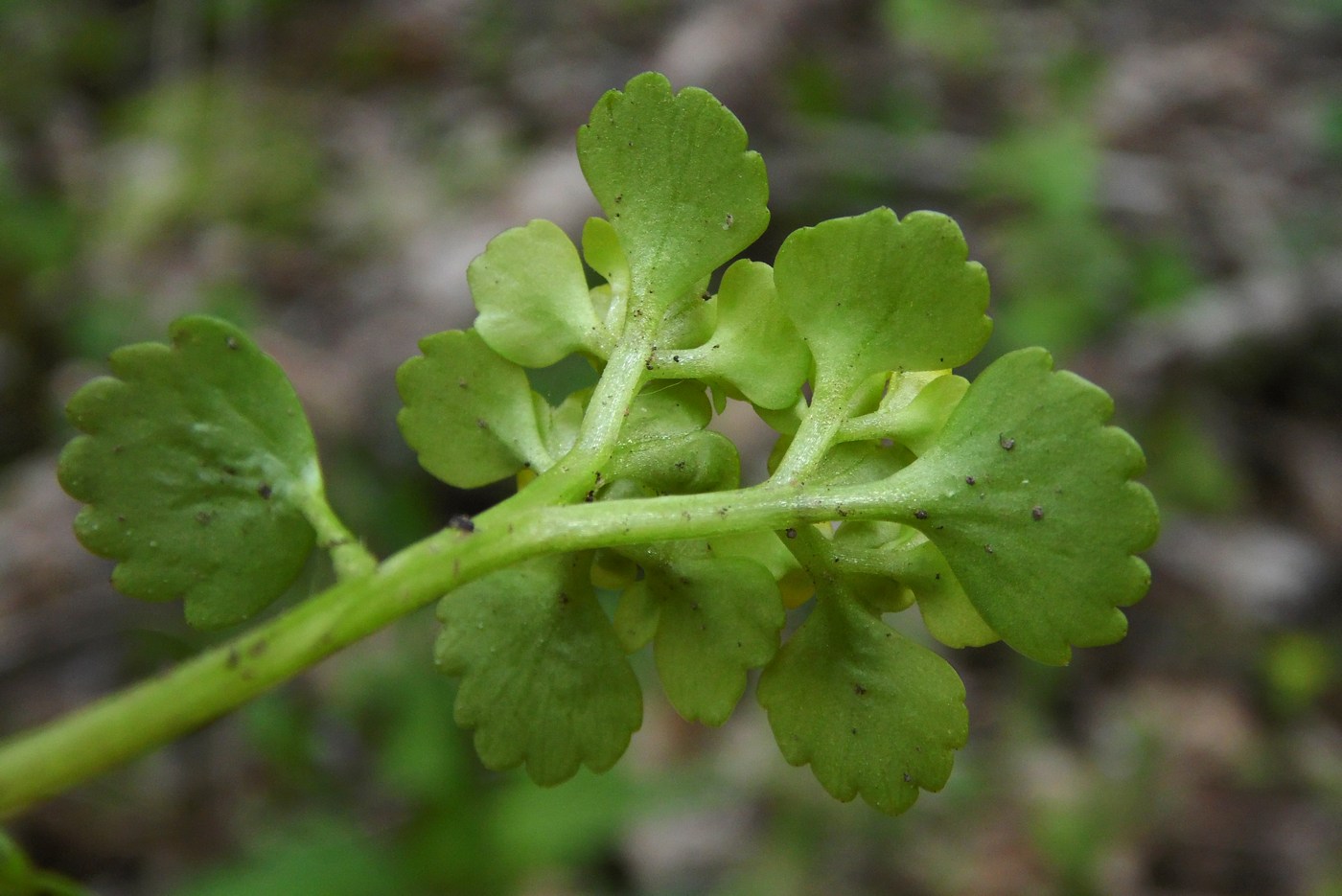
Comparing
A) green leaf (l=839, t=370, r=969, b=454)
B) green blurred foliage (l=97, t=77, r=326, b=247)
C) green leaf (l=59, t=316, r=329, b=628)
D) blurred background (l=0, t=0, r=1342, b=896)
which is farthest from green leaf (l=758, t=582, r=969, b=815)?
green blurred foliage (l=97, t=77, r=326, b=247)

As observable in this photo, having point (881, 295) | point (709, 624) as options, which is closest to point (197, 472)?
point (709, 624)

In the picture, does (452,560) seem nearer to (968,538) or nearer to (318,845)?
(968,538)

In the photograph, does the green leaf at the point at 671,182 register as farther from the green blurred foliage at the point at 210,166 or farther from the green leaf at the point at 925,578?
the green blurred foliage at the point at 210,166

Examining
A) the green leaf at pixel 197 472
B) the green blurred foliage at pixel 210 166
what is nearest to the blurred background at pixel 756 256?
the green blurred foliage at pixel 210 166

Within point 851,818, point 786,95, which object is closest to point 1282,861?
point 851,818

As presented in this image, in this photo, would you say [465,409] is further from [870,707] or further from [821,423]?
[870,707]

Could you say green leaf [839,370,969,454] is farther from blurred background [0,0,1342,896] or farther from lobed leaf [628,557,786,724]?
blurred background [0,0,1342,896]
